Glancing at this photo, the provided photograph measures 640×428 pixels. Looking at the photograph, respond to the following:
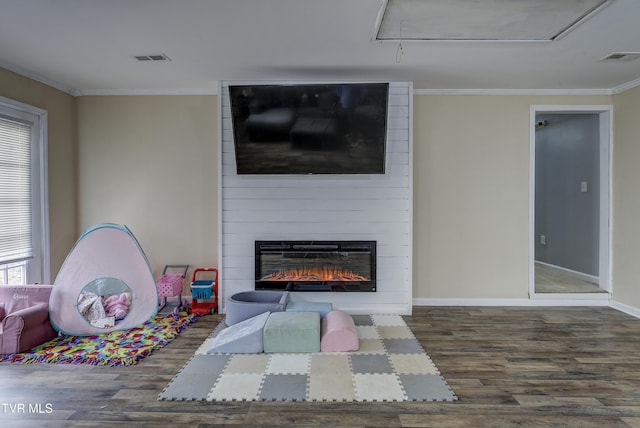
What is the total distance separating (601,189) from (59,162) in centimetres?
592

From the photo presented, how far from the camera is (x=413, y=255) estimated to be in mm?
4203

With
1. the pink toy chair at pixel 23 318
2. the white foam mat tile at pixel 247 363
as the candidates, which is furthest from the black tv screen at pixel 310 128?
the pink toy chair at pixel 23 318

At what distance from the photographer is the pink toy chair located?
2.84m

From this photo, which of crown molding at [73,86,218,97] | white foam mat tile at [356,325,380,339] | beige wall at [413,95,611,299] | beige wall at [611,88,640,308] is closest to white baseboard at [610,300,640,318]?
beige wall at [611,88,640,308]

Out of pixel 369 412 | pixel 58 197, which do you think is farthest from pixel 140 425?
pixel 58 197

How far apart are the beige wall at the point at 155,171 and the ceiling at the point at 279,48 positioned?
215 mm

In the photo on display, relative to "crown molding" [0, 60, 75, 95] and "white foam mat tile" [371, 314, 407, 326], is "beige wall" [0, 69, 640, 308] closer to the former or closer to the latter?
"crown molding" [0, 60, 75, 95]

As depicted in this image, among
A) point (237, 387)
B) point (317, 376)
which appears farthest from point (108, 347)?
point (317, 376)

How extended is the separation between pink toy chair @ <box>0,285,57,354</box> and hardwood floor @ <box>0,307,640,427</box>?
253 mm

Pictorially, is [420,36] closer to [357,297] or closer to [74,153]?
[357,297]

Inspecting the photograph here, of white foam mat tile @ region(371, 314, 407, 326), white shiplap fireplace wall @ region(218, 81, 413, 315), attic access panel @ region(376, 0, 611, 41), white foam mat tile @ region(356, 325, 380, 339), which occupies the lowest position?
white foam mat tile @ region(356, 325, 380, 339)

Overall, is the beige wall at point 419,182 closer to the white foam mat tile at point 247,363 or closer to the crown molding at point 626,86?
the crown molding at point 626,86

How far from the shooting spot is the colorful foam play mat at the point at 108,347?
275 centimetres

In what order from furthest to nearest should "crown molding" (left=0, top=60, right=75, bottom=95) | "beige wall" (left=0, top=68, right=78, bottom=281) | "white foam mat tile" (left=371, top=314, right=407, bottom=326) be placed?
1. "beige wall" (left=0, top=68, right=78, bottom=281)
2. "white foam mat tile" (left=371, top=314, right=407, bottom=326)
3. "crown molding" (left=0, top=60, right=75, bottom=95)
